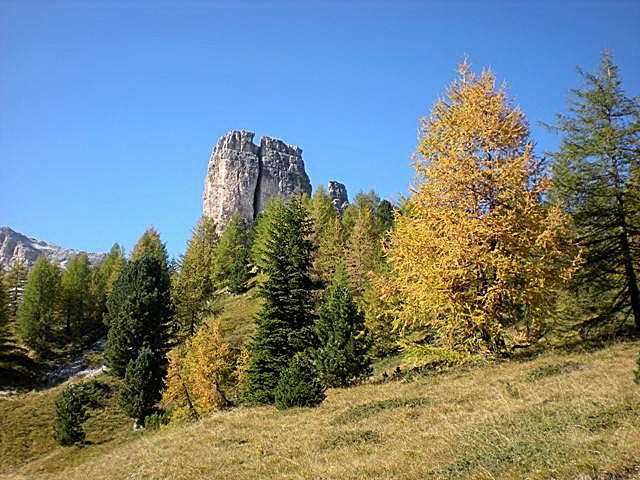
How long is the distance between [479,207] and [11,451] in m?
38.3

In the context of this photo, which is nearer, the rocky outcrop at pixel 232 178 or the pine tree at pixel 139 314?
the pine tree at pixel 139 314

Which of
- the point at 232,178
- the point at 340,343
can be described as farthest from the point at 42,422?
the point at 232,178

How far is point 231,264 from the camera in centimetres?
7550

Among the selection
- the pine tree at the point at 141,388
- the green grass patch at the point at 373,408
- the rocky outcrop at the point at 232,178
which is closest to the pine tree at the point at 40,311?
the pine tree at the point at 141,388

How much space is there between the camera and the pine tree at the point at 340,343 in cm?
2689

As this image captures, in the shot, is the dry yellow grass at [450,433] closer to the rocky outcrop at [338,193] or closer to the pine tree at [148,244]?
the pine tree at [148,244]

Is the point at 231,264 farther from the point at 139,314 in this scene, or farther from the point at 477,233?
the point at 477,233

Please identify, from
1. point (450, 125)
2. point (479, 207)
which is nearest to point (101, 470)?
point (479, 207)

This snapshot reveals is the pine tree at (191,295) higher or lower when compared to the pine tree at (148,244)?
lower

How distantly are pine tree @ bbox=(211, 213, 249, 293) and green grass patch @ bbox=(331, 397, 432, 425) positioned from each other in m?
57.5

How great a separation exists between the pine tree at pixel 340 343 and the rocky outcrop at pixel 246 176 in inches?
3772

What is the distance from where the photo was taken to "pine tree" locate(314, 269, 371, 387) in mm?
26891

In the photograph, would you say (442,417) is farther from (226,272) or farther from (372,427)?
(226,272)

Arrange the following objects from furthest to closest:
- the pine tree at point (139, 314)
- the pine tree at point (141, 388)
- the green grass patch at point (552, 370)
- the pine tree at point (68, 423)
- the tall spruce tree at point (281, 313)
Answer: the pine tree at point (139, 314), the pine tree at point (141, 388), the pine tree at point (68, 423), the tall spruce tree at point (281, 313), the green grass patch at point (552, 370)
